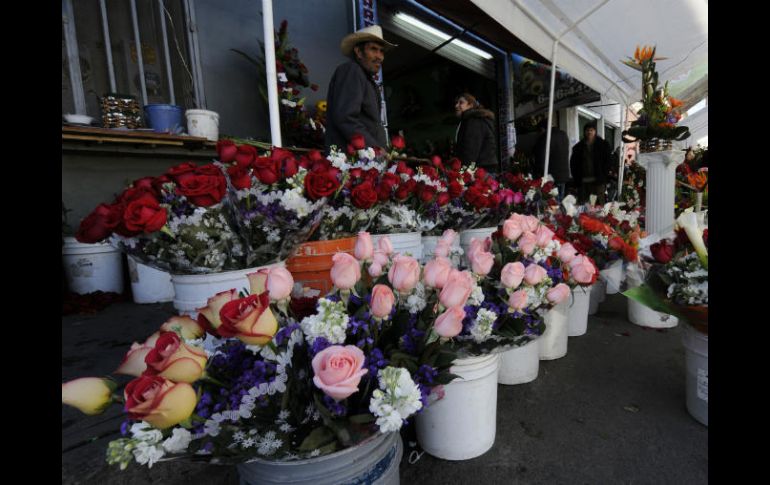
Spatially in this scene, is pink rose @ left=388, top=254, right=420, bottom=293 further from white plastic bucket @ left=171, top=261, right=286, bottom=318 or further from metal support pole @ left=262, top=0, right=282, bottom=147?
metal support pole @ left=262, top=0, right=282, bottom=147

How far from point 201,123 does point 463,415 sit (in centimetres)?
302

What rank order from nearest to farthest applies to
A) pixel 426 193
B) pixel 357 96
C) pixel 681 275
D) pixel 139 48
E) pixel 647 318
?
pixel 681 275
pixel 426 193
pixel 647 318
pixel 357 96
pixel 139 48

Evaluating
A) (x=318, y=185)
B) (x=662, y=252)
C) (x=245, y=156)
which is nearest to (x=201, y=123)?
(x=245, y=156)

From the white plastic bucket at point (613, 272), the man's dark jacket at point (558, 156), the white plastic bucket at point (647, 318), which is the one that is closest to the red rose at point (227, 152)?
the white plastic bucket at point (613, 272)

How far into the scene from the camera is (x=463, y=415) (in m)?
1.06

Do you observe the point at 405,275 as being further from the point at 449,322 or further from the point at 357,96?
the point at 357,96

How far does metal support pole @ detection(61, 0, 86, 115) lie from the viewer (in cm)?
294

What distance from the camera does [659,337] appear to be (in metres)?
1.96

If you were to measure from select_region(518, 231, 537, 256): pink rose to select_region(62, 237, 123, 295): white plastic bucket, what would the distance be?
9.23 feet

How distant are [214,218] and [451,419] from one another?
86cm

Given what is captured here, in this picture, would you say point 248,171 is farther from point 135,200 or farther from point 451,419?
point 451,419

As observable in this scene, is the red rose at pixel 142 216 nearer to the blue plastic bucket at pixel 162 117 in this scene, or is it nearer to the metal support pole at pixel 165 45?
the blue plastic bucket at pixel 162 117

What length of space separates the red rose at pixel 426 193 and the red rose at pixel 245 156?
768 millimetres
